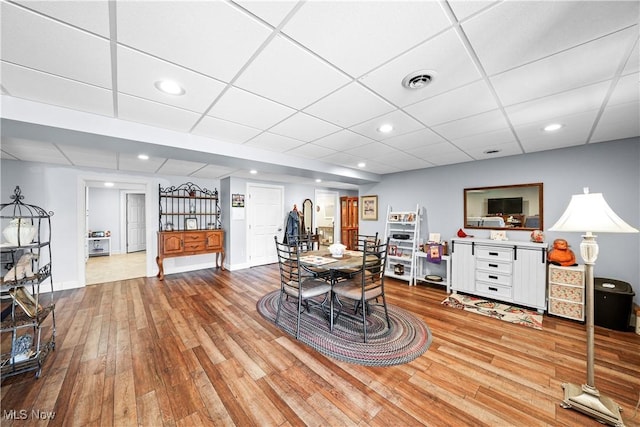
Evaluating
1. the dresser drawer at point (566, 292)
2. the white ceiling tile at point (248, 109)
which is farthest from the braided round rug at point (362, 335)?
the white ceiling tile at point (248, 109)

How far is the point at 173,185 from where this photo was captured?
537 centimetres

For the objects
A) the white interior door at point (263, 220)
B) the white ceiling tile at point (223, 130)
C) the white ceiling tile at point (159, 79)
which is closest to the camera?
the white ceiling tile at point (159, 79)

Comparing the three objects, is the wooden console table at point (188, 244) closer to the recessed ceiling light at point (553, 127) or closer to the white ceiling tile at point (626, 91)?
the recessed ceiling light at point (553, 127)

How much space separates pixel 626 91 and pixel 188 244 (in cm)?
639

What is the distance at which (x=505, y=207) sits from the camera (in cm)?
384

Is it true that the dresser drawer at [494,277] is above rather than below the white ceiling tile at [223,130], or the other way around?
below

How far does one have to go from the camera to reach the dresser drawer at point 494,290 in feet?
11.4

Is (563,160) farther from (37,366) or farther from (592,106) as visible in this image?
(37,366)

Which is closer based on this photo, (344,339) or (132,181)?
(344,339)

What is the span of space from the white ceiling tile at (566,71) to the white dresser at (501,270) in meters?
2.38

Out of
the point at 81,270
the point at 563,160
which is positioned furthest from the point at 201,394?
the point at 563,160

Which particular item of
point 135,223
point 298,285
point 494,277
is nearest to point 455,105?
point 298,285

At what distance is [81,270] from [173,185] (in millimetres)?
2274

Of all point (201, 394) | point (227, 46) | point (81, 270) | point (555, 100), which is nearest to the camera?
point (227, 46)
